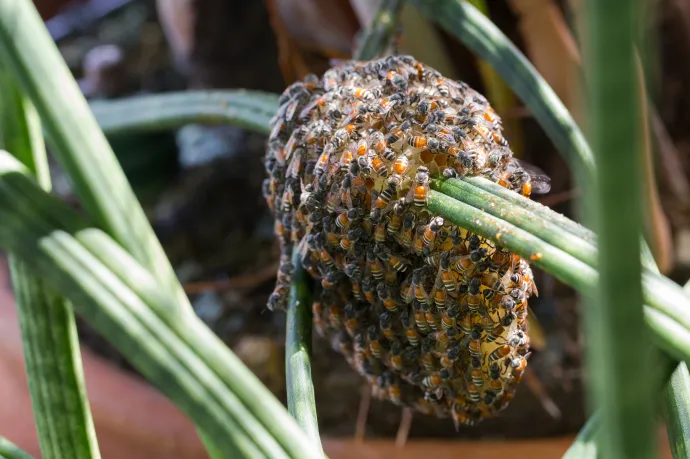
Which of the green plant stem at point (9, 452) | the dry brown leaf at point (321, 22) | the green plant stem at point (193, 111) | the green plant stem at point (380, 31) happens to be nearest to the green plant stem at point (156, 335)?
the green plant stem at point (9, 452)

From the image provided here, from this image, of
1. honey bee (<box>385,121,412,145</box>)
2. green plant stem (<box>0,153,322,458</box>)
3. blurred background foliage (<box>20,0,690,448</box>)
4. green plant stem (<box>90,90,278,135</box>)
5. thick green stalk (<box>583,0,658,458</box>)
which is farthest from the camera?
blurred background foliage (<box>20,0,690,448</box>)

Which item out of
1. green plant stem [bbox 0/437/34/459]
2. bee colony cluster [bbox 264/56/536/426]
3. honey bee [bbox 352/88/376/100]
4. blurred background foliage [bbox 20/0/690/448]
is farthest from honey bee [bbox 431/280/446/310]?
blurred background foliage [bbox 20/0/690/448]

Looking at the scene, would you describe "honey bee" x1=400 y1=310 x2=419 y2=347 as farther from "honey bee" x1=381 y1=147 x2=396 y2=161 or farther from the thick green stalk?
the thick green stalk

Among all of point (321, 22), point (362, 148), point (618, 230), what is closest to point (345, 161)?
point (362, 148)

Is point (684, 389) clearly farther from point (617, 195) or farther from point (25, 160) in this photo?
point (25, 160)

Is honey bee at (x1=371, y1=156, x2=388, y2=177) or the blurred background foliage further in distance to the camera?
the blurred background foliage

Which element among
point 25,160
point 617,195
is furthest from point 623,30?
point 25,160

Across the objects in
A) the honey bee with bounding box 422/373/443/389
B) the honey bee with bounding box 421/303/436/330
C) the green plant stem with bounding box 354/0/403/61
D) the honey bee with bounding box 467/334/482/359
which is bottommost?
the honey bee with bounding box 422/373/443/389
